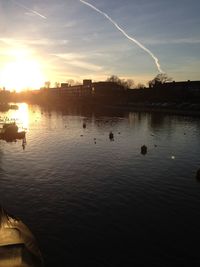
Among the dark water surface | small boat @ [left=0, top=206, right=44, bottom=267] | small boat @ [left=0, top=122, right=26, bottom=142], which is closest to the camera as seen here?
small boat @ [left=0, top=206, right=44, bottom=267]

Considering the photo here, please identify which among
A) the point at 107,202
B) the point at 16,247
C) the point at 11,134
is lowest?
the point at 107,202

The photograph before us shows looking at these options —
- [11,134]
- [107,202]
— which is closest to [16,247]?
[107,202]

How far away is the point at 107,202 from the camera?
39.8 metres

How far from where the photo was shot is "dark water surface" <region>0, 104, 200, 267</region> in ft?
93.6

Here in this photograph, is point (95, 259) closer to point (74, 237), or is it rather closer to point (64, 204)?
point (74, 237)

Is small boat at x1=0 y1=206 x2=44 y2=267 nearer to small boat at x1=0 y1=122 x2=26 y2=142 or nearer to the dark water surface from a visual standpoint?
→ the dark water surface

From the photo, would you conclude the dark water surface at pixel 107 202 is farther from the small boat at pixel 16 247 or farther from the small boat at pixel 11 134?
the small boat at pixel 11 134

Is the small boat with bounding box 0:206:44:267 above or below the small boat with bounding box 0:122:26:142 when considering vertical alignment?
below

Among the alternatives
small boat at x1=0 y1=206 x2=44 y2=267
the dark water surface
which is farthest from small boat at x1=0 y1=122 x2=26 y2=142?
small boat at x1=0 y1=206 x2=44 y2=267

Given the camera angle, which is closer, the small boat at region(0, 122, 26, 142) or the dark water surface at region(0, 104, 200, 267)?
the dark water surface at region(0, 104, 200, 267)

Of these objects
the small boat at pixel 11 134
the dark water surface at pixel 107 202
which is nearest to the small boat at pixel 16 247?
the dark water surface at pixel 107 202

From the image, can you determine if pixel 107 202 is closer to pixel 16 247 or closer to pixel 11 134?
pixel 16 247

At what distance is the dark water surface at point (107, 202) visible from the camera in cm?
2852

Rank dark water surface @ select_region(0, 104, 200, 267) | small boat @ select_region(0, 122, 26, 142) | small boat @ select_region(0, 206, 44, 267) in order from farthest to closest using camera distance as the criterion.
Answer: small boat @ select_region(0, 122, 26, 142)
dark water surface @ select_region(0, 104, 200, 267)
small boat @ select_region(0, 206, 44, 267)
